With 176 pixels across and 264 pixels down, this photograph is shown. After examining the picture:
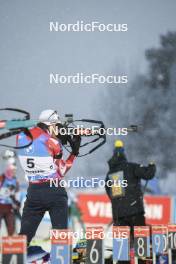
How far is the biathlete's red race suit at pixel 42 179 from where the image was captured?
7.94 m

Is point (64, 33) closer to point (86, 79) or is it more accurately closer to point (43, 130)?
point (86, 79)

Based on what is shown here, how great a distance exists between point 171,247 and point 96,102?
2.48 meters

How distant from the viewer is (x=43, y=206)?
796 cm

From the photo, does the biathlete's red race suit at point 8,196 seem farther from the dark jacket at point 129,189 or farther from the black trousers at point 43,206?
the black trousers at point 43,206

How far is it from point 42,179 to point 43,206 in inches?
9.9

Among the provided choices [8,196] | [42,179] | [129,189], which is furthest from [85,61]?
[8,196]

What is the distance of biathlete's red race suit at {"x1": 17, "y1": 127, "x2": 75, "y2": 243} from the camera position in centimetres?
794

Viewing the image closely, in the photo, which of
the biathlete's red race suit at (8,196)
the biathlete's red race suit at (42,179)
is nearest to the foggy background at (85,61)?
the biathlete's red race suit at (42,179)

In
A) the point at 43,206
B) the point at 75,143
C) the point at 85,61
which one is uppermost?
the point at 85,61

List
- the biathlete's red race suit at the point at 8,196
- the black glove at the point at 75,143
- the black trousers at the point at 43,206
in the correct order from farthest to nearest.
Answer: the biathlete's red race suit at the point at 8,196 < the black glove at the point at 75,143 < the black trousers at the point at 43,206

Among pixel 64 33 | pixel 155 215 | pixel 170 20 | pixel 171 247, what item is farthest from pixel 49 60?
pixel 155 215

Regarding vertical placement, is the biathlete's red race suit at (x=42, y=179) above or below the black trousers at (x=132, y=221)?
above

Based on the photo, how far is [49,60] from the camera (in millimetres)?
9969

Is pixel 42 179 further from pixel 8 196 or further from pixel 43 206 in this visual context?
pixel 8 196
